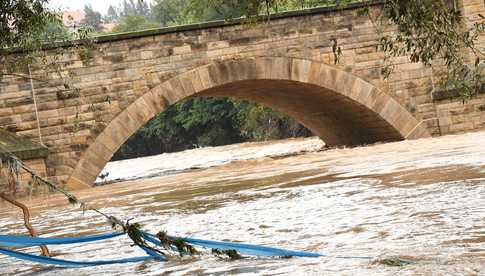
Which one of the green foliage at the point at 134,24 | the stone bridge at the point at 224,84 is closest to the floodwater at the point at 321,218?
the stone bridge at the point at 224,84

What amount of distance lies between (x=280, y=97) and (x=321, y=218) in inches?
604

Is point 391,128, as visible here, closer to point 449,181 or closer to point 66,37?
point 66,37

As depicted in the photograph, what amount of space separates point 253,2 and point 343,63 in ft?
39.6

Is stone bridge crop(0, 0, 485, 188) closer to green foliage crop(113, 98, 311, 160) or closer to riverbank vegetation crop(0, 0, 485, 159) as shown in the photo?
riverbank vegetation crop(0, 0, 485, 159)

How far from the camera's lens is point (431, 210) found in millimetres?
6969

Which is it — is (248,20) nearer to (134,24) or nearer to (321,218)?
(321,218)

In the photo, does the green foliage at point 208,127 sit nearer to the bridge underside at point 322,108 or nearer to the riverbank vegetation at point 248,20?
the riverbank vegetation at point 248,20

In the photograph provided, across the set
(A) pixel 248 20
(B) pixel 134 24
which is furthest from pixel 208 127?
(A) pixel 248 20

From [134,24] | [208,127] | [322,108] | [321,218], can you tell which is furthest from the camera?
[134,24]

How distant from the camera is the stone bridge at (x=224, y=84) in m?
17.5

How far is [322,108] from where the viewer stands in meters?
22.7

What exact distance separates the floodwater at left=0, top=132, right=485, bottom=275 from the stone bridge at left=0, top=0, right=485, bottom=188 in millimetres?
2901

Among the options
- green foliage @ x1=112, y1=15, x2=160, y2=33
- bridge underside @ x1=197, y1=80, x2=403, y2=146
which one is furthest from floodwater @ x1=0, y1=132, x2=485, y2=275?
green foliage @ x1=112, y1=15, x2=160, y2=33

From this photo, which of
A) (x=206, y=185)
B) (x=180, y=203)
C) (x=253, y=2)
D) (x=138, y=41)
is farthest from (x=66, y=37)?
(x=253, y=2)
